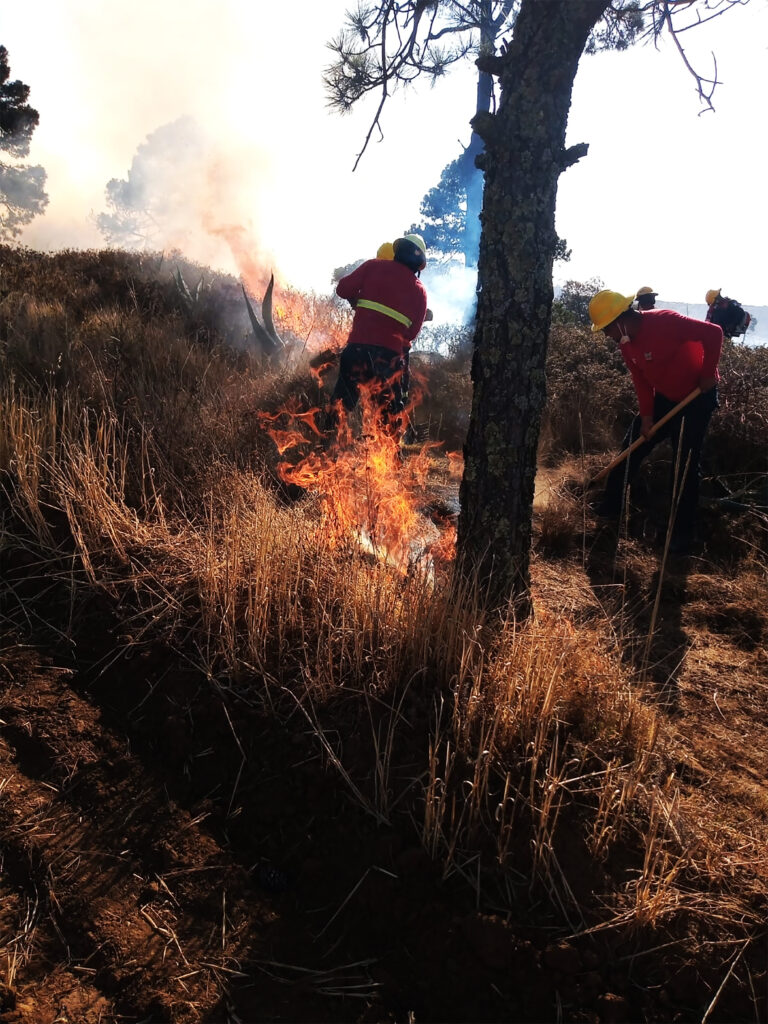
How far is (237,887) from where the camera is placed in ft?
5.63

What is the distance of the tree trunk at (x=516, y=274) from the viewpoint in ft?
8.60

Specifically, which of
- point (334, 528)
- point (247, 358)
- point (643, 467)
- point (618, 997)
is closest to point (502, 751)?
point (618, 997)

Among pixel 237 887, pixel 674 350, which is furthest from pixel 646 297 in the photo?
pixel 237 887

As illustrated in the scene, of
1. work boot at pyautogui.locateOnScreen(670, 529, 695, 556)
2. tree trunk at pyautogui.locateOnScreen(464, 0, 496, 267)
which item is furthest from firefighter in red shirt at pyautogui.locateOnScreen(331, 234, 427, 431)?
tree trunk at pyautogui.locateOnScreen(464, 0, 496, 267)

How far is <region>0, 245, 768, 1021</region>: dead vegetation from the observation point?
5.15ft

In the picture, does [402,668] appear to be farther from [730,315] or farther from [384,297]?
[730,315]

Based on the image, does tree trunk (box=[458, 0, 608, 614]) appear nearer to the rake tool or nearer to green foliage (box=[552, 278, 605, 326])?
the rake tool

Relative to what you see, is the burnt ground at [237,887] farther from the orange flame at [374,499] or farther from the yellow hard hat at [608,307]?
the yellow hard hat at [608,307]

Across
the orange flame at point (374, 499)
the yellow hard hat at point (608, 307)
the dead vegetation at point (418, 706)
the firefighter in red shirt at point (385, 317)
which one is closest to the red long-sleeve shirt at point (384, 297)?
the firefighter in red shirt at point (385, 317)

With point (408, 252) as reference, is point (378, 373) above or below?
below

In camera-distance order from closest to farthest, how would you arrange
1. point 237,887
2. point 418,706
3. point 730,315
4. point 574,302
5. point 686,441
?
point 237,887, point 418,706, point 686,441, point 730,315, point 574,302

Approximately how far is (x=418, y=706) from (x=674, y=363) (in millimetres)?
3728

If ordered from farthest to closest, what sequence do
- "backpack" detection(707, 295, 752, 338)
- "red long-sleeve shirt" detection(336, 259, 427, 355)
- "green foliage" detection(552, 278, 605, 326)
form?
1. "green foliage" detection(552, 278, 605, 326)
2. "backpack" detection(707, 295, 752, 338)
3. "red long-sleeve shirt" detection(336, 259, 427, 355)

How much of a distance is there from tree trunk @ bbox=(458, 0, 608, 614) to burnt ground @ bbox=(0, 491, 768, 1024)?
1.09 metres
